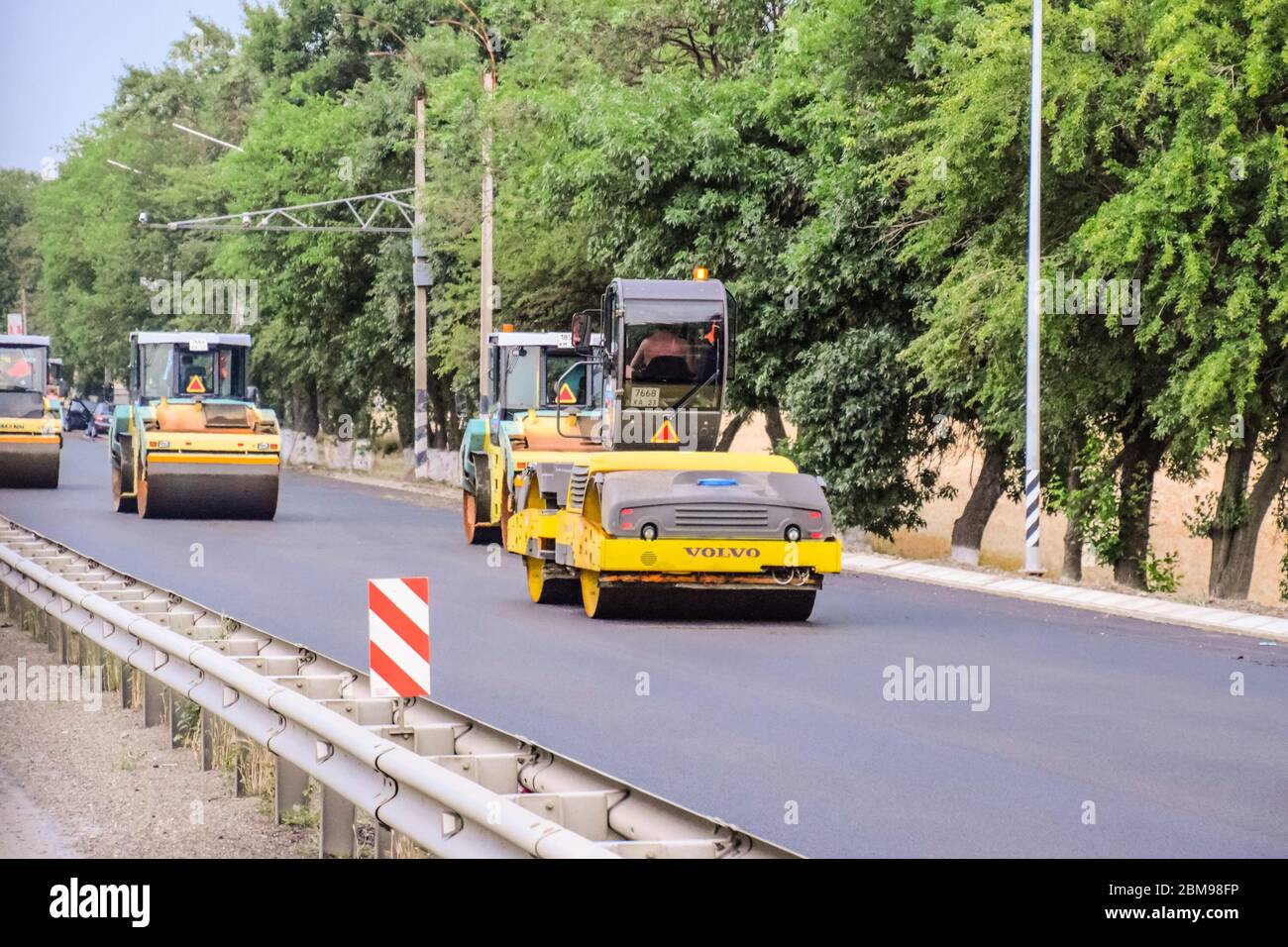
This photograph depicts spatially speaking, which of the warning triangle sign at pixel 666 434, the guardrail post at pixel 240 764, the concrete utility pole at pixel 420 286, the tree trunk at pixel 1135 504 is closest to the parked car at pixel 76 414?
the concrete utility pole at pixel 420 286

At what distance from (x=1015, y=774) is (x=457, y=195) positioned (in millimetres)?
37619

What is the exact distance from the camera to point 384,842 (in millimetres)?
8531

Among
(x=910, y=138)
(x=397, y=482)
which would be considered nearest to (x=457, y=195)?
(x=397, y=482)

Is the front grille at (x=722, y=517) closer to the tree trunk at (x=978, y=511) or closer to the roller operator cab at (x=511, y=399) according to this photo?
the roller operator cab at (x=511, y=399)

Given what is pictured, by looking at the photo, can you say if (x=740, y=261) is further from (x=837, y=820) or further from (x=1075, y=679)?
(x=837, y=820)

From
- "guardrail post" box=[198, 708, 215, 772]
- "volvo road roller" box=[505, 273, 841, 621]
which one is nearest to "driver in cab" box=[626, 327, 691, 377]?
"volvo road roller" box=[505, 273, 841, 621]

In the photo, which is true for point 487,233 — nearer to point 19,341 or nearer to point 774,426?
point 774,426

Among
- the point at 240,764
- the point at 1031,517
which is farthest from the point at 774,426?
the point at 240,764

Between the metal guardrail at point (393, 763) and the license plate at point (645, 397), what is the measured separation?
481 inches

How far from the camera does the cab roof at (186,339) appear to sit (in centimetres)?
3531

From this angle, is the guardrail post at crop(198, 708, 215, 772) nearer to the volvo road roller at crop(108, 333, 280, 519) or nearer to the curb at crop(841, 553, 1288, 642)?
the curb at crop(841, 553, 1288, 642)

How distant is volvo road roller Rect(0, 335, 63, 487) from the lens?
41906 millimetres

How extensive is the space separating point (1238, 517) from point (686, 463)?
10971 millimetres

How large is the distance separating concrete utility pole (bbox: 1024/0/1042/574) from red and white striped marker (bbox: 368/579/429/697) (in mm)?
15760
